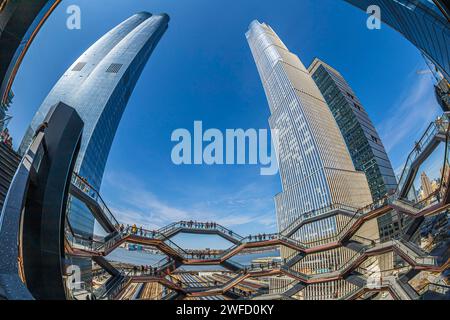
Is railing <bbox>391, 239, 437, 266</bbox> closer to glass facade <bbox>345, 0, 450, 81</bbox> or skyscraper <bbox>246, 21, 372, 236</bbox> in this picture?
skyscraper <bbox>246, 21, 372, 236</bbox>

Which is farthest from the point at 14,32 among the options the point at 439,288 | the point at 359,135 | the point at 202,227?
the point at 359,135

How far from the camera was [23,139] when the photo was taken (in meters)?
4.06

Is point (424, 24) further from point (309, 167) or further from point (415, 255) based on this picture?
point (415, 255)

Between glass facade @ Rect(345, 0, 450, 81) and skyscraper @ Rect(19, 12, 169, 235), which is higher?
skyscraper @ Rect(19, 12, 169, 235)

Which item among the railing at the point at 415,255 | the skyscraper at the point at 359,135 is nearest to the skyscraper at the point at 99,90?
the skyscraper at the point at 359,135

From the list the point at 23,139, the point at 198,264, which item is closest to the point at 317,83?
the point at 198,264

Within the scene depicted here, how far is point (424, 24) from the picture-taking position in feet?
11.2

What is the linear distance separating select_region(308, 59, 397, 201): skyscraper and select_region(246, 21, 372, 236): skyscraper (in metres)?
0.38

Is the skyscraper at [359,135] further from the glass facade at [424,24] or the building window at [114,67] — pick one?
the building window at [114,67]

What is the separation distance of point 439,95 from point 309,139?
5309 millimetres

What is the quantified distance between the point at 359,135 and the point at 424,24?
6.60 metres

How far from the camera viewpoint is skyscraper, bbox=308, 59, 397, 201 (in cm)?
790

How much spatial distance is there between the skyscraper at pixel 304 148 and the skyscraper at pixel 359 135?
38 centimetres

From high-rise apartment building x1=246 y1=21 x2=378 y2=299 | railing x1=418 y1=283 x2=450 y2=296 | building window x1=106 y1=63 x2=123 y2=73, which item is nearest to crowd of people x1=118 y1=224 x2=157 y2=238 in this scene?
high-rise apartment building x1=246 y1=21 x2=378 y2=299
